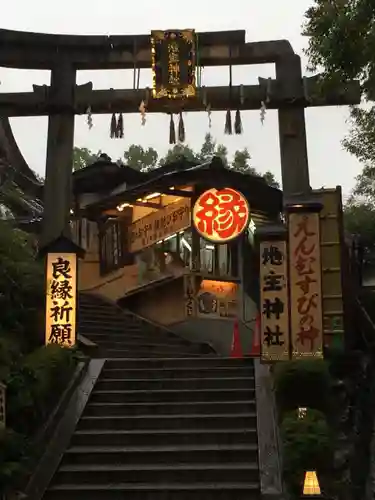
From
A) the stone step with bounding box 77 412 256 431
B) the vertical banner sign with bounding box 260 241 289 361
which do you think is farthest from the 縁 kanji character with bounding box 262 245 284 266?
the stone step with bounding box 77 412 256 431

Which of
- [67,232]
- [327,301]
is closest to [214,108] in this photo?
[67,232]

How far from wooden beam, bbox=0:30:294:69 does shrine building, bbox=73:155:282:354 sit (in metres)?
3.35

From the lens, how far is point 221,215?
17.1 meters

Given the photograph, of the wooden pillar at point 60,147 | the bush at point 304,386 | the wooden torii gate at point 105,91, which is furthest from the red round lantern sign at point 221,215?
the bush at point 304,386

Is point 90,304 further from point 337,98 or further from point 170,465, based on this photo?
point 170,465

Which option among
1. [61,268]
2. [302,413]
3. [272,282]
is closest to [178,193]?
[61,268]

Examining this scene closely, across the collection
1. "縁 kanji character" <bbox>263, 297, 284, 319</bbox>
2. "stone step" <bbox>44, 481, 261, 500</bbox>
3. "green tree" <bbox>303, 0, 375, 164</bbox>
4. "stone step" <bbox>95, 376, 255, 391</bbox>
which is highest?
"green tree" <bbox>303, 0, 375, 164</bbox>

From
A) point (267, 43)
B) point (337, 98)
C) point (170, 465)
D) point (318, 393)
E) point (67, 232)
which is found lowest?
point (170, 465)

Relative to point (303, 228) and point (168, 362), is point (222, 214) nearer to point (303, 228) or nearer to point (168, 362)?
point (168, 362)

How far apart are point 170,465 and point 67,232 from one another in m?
8.97

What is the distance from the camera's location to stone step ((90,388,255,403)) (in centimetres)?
1074

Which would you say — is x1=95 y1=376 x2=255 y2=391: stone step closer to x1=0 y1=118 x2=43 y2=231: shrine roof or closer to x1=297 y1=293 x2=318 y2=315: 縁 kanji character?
x1=297 y1=293 x2=318 y2=315: 縁 kanji character

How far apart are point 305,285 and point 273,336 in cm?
93

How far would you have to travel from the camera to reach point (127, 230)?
2322cm
